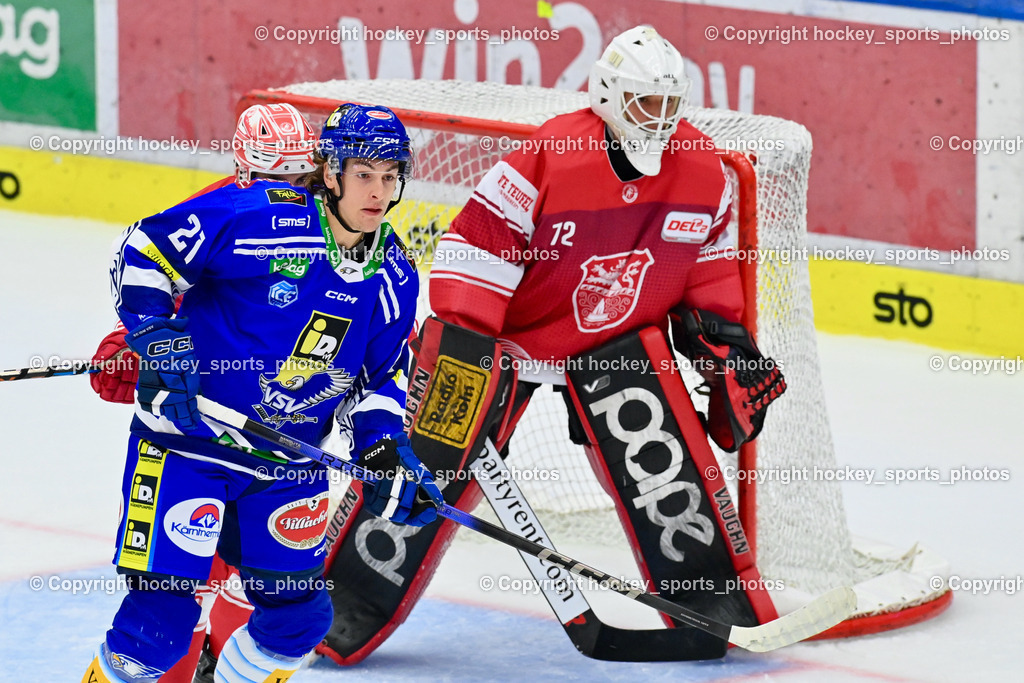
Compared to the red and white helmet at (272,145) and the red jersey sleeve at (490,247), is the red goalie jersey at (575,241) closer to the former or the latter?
the red jersey sleeve at (490,247)

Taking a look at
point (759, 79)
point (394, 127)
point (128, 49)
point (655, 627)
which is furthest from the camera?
point (128, 49)

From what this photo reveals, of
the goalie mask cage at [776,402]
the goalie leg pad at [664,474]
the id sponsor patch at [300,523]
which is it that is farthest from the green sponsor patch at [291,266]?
the goalie mask cage at [776,402]

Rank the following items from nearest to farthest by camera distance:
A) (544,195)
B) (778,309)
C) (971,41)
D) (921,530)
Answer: (544,195) < (778,309) < (921,530) < (971,41)

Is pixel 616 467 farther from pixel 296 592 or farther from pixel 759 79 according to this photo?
pixel 759 79

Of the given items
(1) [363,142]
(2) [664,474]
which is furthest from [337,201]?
(2) [664,474]

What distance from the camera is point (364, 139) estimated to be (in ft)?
9.87

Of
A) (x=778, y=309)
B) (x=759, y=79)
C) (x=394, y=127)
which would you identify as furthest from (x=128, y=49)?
(x=394, y=127)

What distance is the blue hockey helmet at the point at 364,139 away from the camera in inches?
118

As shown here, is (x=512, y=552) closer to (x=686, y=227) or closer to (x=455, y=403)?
(x=455, y=403)

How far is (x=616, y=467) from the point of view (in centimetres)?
404

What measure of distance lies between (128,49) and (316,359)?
568 centimetres

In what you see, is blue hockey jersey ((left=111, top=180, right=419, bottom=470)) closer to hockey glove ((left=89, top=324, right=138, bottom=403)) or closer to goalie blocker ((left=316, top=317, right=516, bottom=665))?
hockey glove ((left=89, top=324, right=138, bottom=403))

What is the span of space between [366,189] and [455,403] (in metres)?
0.99

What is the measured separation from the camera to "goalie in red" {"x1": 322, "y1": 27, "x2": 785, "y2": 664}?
3838mm
